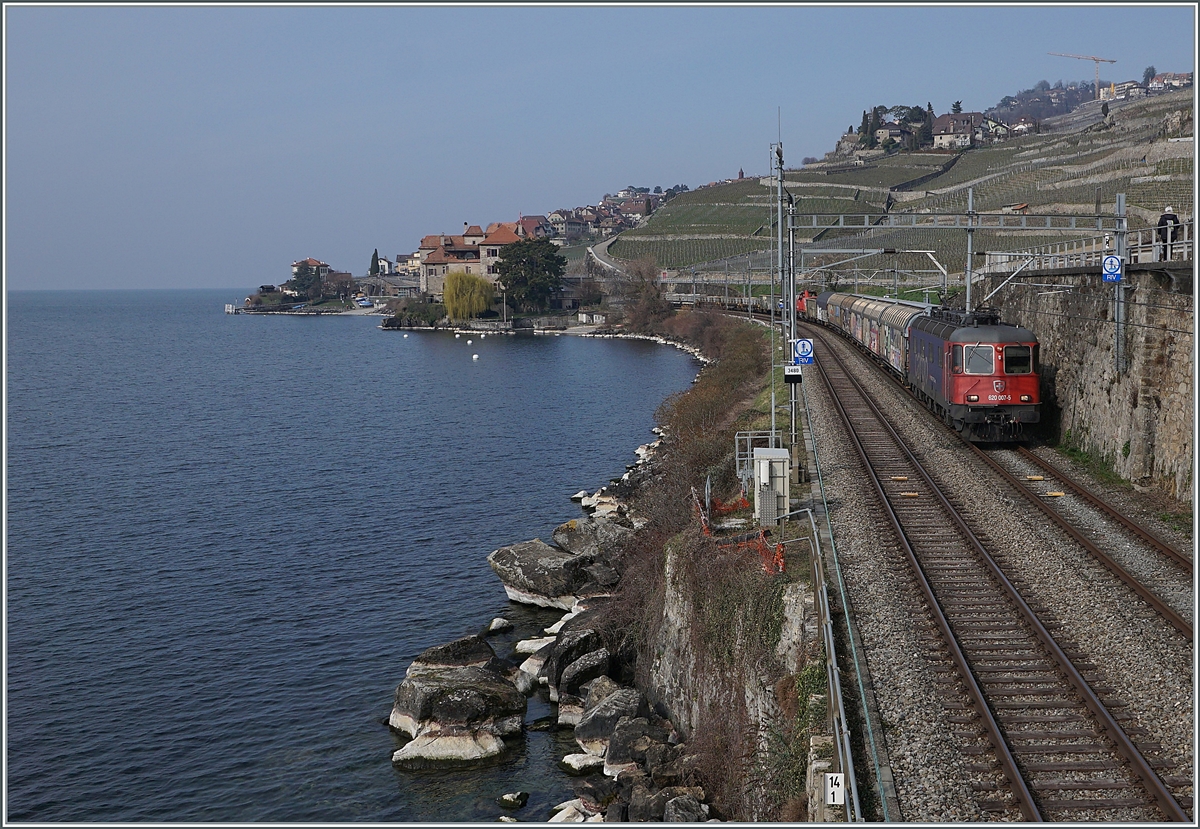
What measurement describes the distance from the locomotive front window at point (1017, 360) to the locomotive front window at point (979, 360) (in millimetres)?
384

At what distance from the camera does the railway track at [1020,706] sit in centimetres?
1083

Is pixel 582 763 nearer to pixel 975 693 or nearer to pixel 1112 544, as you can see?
pixel 975 693

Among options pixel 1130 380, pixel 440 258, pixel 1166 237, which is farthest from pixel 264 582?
pixel 440 258

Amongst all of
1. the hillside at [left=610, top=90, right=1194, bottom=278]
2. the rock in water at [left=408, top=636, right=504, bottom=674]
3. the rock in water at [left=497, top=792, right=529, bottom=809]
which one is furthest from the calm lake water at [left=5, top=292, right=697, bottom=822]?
the hillside at [left=610, top=90, right=1194, bottom=278]

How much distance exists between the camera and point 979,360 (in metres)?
28.4

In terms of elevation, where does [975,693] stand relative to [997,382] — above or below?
below

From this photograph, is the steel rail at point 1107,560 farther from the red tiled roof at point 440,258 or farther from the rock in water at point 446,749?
the red tiled roof at point 440,258

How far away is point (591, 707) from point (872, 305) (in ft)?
125

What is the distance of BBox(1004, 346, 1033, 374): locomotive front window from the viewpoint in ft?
92.7

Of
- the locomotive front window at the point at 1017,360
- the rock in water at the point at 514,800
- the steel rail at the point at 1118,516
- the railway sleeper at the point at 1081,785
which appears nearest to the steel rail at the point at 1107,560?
the steel rail at the point at 1118,516

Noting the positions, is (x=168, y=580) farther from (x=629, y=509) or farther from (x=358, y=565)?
(x=629, y=509)

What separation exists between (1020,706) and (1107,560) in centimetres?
600

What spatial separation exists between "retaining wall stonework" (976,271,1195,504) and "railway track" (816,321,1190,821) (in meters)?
5.67

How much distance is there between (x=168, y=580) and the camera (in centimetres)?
3400
